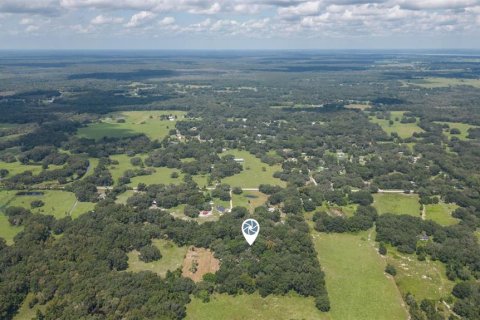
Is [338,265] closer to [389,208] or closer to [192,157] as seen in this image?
[389,208]

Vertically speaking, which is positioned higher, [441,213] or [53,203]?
[53,203]

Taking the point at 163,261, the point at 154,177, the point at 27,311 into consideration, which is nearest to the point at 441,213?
the point at 163,261

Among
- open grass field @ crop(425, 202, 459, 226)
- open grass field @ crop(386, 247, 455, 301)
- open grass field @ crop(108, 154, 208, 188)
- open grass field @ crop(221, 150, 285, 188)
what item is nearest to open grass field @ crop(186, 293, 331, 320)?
open grass field @ crop(386, 247, 455, 301)

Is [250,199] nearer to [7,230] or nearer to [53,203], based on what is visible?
[53,203]

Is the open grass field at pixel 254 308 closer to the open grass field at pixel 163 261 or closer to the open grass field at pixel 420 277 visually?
the open grass field at pixel 163 261

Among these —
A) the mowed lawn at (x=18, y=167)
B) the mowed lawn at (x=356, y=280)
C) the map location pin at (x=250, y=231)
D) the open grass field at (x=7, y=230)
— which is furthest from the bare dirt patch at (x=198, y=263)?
the mowed lawn at (x=18, y=167)

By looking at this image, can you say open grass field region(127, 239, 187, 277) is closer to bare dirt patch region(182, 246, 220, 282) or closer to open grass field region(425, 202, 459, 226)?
bare dirt patch region(182, 246, 220, 282)
